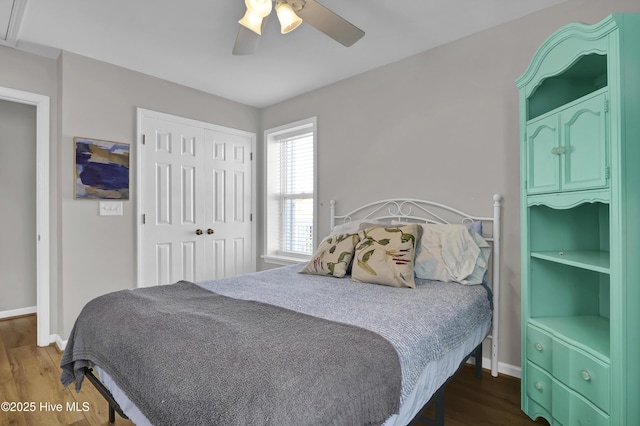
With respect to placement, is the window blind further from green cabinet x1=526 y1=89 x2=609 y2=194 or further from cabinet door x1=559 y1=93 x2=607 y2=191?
cabinet door x1=559 y1=93 x2=607 y2=191

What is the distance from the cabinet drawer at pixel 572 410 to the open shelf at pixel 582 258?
0.59 meters

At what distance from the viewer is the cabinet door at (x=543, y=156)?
1.68 meters

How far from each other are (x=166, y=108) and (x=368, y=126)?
2.05m

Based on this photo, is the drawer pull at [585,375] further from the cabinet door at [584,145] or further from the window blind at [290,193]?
the window blind at [290,193]

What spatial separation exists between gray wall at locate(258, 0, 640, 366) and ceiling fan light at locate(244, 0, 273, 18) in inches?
61.8

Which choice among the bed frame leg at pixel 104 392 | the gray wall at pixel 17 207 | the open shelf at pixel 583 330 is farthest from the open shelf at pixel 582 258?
the gray wall at pixel 17 207

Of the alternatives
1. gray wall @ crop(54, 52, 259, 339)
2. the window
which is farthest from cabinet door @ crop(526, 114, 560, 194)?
gray wall @ crop(54, 52, 259, 339)

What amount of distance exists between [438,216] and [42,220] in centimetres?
335

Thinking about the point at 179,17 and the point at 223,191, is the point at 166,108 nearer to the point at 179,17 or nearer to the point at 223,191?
the point at 223,191

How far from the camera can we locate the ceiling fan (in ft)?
5.35

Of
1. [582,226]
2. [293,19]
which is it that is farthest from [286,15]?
[582,226]

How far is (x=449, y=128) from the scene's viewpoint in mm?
2572

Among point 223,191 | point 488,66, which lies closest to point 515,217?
point 488,66

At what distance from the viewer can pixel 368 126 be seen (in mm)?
3090
